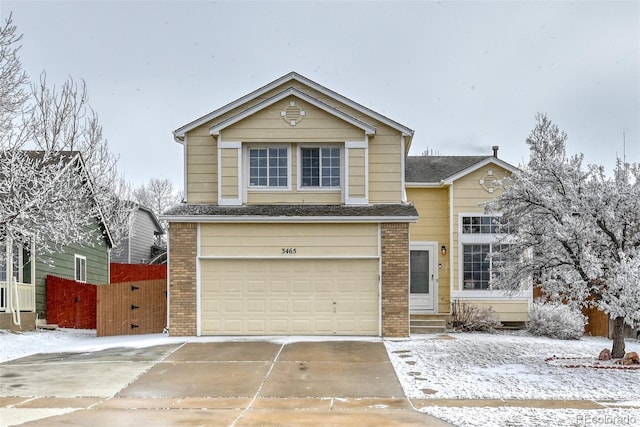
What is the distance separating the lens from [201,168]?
62.6 ft

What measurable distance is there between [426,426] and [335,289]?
8.83m

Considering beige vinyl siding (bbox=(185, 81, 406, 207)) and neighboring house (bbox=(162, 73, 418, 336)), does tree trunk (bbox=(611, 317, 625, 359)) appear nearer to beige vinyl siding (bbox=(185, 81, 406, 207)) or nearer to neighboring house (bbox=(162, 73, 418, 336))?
neighboring house (bbox=(162, 73, 418, 336))

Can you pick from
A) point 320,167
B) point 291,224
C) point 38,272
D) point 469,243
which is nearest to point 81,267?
point 38,272

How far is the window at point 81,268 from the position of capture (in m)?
25.5

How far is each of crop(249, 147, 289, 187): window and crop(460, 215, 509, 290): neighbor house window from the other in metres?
5.98

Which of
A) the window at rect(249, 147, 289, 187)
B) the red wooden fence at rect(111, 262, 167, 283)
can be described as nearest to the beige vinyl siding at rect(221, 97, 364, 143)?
the window at rect(249, 147, 289, 187)

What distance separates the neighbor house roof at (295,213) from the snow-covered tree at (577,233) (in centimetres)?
369

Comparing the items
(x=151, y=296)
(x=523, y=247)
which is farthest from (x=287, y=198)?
(x=523, y=247)

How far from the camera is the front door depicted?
845 inches

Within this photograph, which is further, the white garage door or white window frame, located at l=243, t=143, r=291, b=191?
white window frame, located at l=243, t=143, r=291, b=191

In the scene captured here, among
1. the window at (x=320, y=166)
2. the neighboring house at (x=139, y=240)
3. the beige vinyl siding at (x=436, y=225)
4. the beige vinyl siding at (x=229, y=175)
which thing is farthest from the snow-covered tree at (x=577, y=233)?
the neighboring house at (x=139, y=240)

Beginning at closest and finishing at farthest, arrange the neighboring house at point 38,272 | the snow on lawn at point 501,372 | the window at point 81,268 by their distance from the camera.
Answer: the snow on lawn at point 501,372
the neighboring house at point 38,272
the window at point 81,268

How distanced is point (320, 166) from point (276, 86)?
249 centimetres

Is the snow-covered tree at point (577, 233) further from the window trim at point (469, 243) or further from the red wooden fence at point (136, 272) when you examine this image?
the red wooden fence at point (136, 272)
